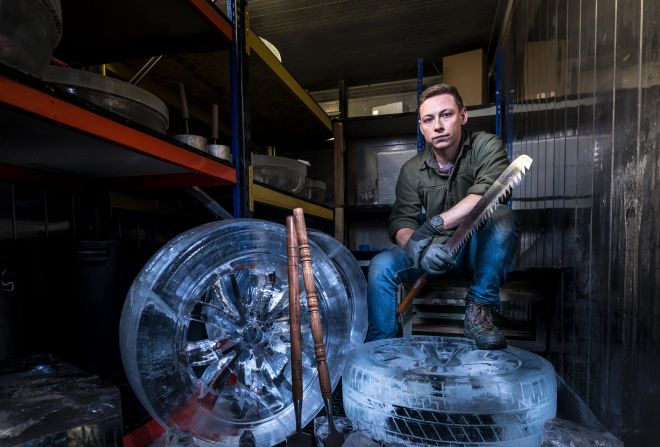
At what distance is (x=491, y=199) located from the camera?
3.97 feet

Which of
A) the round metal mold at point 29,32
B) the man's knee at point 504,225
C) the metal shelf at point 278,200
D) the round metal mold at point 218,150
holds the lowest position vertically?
the man's knee at point 504,225

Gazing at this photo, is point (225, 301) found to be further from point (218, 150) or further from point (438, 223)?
point (438, 223)

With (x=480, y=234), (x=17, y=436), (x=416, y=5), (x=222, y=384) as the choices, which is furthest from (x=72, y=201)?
(x=416, y=5)

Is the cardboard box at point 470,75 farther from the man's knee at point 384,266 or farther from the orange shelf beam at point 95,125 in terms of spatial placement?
the orange shelf beam at point 95,125

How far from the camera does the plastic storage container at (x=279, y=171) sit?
6.99ft

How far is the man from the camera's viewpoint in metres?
1.27

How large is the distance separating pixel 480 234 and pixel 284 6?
2.22 metres

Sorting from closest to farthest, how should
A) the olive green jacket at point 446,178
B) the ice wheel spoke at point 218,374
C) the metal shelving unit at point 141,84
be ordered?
the metal shelving unit at point 141,84
the ice wheel spoke at point 218,374
the olive green jacket at point 446,178

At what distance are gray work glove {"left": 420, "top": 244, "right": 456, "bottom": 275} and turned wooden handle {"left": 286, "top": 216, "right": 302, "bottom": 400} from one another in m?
0.59

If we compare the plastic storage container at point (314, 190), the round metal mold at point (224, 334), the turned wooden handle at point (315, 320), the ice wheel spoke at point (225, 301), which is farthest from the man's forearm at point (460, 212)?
the plastic storage container at point (314, 190)

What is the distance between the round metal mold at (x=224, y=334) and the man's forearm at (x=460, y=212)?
1.62 feet

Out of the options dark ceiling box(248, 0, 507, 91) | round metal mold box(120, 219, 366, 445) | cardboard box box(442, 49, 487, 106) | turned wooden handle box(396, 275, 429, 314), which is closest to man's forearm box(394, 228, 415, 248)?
turned wooden handle box(396, 275, 429, 314)

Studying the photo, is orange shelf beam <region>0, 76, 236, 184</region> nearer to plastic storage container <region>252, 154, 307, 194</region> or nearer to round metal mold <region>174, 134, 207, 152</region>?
round metal mold <region>174, 134, 207, 152</region>

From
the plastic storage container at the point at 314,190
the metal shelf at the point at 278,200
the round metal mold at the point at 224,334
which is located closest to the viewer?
the round metal mold at the point at 224,334
